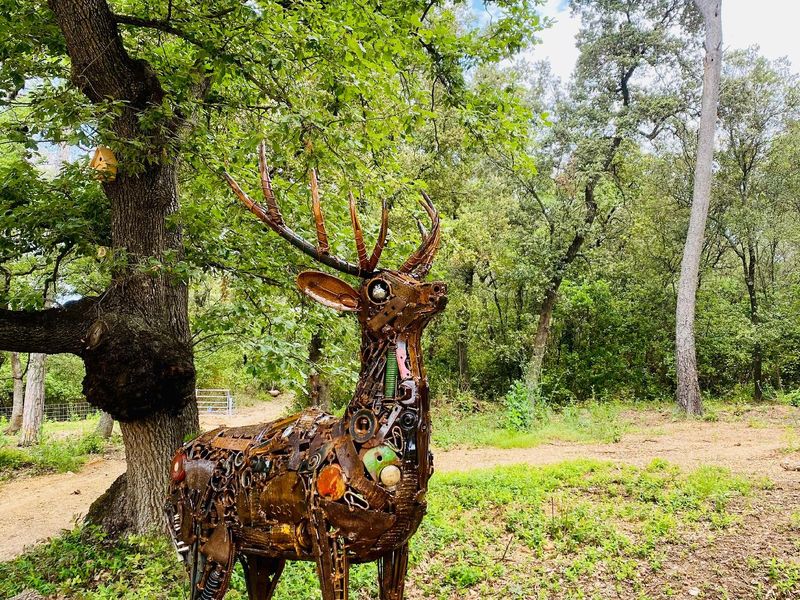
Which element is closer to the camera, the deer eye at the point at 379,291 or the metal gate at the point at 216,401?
the deer eye at the point at 379,291

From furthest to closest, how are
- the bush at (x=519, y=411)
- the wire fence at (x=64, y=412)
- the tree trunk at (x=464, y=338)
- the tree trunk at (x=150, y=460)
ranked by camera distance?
the wire fence at (x=64, y=412) → the tree trunk at (x=464, y=338) → the bush at (x=519, y=411) → the tree trunk at (x=150, y=460)

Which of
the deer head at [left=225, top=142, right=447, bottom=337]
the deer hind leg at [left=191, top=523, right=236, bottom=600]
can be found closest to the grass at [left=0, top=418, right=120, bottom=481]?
the deer hind leg at [left=191, top=523, right=236, bottom=600]

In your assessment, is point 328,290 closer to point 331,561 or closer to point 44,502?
point 331,561

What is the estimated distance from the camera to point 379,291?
2566 millimetres

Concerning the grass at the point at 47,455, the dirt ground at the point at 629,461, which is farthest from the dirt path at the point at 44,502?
the grass at the point at 47,455

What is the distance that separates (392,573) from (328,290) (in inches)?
57.2

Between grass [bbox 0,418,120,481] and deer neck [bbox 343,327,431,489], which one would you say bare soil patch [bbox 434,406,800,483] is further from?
grass [bbox 0,418,120,481]

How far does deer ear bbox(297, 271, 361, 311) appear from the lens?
269cm

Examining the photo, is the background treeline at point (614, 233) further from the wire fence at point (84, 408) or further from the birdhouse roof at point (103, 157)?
the birdhouse roof at point (103, 157)

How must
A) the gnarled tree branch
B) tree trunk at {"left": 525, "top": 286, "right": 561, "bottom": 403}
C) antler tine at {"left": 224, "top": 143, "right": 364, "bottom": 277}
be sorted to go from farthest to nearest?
1. tree trunk at {"left": 525, "top": 286, "right": 561, "bottom": 403}
2. the gnarled tree branch
3. antler tine at {"left": 224, "top": 143, "right": 364, "bottom": 277}

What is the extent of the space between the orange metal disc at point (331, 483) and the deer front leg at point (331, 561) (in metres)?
0.13

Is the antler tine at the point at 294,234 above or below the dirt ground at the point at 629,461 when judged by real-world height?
above

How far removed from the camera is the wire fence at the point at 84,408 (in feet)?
76.8

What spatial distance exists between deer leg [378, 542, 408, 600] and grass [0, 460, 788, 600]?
2115 mm
